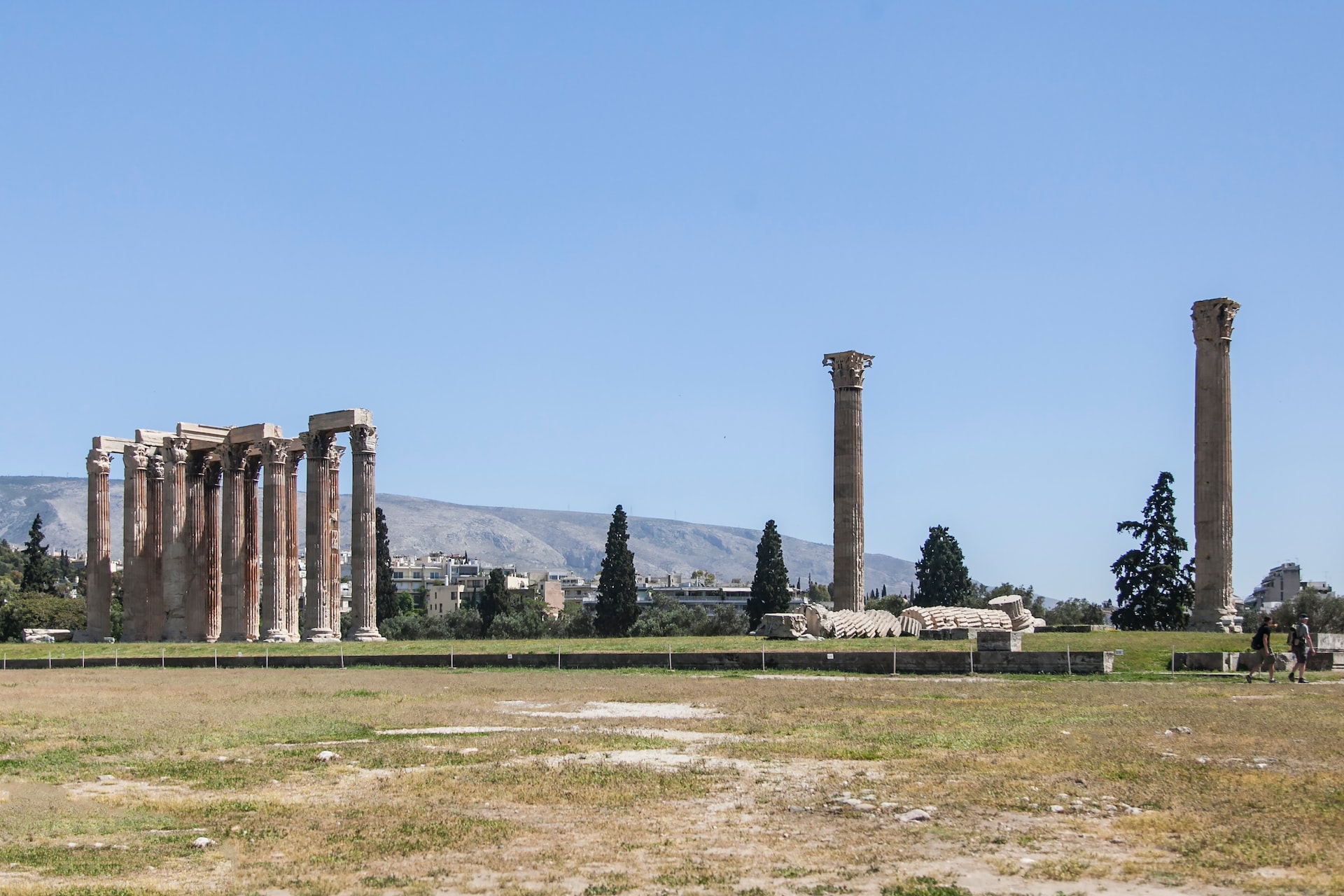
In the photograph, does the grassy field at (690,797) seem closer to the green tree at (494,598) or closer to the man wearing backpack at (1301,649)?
the man wearing backpack at (1301,649)

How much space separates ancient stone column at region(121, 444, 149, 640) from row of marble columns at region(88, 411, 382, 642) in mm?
64

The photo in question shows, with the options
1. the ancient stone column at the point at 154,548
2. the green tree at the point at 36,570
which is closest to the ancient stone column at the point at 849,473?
the ancient stone column at the point at 154,548

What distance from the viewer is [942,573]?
106 m

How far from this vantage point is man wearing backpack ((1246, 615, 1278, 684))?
101ft

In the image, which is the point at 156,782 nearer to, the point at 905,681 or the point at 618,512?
the point at 905,681

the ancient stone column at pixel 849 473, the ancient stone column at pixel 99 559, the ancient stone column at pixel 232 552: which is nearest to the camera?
the ancient stone column at pixel 849 473

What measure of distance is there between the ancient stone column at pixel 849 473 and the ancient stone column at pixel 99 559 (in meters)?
36.4

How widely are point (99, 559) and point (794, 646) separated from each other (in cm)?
4352

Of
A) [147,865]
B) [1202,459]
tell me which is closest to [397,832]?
[147,865]

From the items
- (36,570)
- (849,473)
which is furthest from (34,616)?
(849,473)

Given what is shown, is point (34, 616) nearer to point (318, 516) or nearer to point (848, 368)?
point (318, 516)

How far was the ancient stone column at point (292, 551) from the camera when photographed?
216 ft

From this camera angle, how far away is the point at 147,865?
12.2m

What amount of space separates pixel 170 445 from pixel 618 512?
34.6 m
